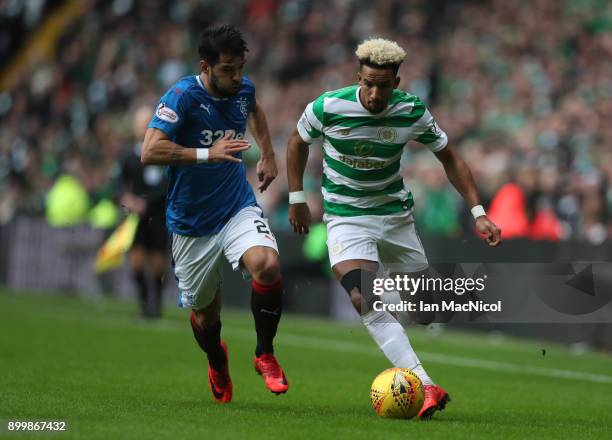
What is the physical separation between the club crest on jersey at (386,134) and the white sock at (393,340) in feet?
3.64

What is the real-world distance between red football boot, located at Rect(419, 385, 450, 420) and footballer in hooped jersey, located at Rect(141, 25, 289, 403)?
3.04 ft

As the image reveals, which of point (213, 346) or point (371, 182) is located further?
point (213, 346)

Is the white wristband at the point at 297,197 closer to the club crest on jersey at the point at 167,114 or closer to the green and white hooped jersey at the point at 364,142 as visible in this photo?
the green and white hooped jersey at the point at 364,142

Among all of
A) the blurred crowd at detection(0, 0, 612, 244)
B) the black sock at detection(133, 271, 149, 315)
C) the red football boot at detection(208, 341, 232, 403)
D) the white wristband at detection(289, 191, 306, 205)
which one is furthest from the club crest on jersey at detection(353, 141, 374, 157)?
the black sock at detection(133, 271, 149, 315)

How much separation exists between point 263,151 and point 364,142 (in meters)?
0.81

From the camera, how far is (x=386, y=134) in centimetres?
837

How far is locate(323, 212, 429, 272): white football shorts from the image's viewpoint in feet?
27.8

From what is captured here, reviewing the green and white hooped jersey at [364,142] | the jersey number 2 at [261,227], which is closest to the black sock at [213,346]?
the jersey number 2 at [261,227]

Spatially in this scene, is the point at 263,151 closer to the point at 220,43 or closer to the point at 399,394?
the point at 220,43

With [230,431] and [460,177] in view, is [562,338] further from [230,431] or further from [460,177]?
[230,431]

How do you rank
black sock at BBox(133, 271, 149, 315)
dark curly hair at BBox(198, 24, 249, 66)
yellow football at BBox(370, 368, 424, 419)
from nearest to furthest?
yellow football at BBox(370, 368, 424, 419) → dark curly hair at BBox(198, 24, 249, 66) → black sock at BBox(133, 271, 149, 315)

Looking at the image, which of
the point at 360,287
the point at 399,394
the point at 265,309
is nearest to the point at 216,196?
the point at 265,309

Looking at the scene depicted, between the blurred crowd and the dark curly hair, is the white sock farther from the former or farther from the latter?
the blurred crowd

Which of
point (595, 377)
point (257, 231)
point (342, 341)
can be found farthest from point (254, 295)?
point (342, 341)
